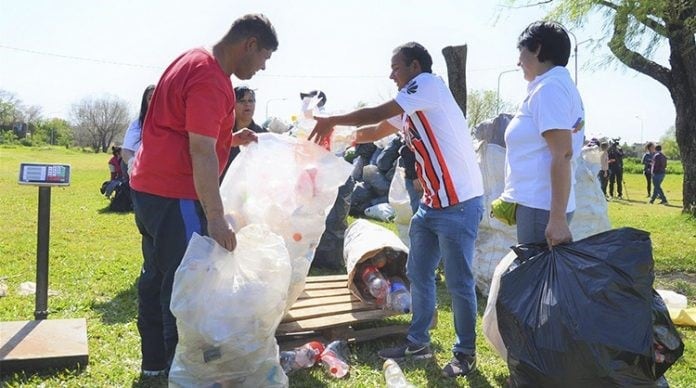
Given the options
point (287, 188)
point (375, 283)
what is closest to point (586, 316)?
point (287, 188)

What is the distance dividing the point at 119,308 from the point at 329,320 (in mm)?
1545

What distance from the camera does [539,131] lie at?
232cm

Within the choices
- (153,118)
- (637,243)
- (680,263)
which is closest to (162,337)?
(153,118)

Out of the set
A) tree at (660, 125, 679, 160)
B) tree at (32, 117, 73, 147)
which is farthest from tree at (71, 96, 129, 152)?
tree at (660, 125, 679, 160)

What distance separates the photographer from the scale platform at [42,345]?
104 inches

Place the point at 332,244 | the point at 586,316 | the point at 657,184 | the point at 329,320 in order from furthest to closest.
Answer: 1. the point at 657,184
2. the point at 332,244
3. the point at 329,320
4. the point at 586,316

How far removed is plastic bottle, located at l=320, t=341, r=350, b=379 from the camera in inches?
112

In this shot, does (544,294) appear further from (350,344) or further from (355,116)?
(350,344)

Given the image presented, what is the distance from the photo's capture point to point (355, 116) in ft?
9.14

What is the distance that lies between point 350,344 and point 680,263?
14.6 feet

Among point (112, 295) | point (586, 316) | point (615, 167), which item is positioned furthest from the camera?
point (615, 167)

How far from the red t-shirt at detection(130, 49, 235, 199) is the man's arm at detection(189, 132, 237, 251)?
1.7 inches

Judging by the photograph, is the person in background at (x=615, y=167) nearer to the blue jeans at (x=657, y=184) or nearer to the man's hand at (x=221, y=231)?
the blue jeans at (x=657, y=184)

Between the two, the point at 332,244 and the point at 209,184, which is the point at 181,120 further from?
the point at 332,244
